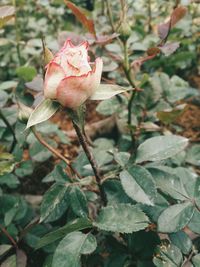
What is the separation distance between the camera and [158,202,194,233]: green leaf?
623 mm

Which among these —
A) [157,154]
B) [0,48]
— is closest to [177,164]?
[157,154]

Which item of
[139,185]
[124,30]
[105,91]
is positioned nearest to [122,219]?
[139,185]

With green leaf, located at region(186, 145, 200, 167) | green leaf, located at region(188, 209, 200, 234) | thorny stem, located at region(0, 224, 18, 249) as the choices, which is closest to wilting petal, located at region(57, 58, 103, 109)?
green leaf, located at region(188, 209, 200, 234)

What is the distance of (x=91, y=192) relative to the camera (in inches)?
32.2

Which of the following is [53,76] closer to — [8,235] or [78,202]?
[78,202]

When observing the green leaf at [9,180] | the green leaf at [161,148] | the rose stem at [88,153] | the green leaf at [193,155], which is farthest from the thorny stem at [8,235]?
the green leaf at [193,155]

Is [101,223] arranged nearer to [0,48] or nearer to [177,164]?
[177,164]

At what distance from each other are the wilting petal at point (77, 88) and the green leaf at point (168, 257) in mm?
311

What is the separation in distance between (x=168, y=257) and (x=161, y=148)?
0.20 meters

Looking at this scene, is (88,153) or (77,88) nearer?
(77,88)

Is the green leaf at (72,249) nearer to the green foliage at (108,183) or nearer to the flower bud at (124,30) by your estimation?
the green foliage at (108,183)

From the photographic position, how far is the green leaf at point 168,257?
64 cm

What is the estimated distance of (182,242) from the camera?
2.20 feet

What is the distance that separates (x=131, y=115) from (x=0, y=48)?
2.82ft
